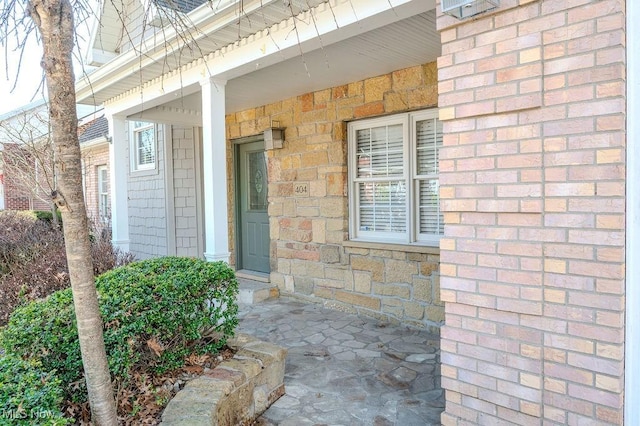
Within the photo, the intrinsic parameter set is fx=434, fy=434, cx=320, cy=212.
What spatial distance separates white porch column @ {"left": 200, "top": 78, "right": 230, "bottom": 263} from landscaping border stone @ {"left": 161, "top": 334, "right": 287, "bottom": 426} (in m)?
1.25

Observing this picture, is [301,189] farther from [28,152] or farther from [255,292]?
[28,152]

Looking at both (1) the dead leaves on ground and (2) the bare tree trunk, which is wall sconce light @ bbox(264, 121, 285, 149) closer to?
(1) the dead leaves on ground

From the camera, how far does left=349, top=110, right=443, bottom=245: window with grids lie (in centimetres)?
457

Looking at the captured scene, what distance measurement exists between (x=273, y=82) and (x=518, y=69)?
3426mm

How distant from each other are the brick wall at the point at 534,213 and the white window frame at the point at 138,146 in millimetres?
6549

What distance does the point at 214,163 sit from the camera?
431cm

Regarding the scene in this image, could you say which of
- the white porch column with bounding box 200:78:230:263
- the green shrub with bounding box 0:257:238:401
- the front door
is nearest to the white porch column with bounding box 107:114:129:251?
the front door

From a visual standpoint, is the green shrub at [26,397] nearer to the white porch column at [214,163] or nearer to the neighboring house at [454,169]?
the neighboring house at [454,169]

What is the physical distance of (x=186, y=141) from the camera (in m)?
7.41

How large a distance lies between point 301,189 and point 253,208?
1.30 meters

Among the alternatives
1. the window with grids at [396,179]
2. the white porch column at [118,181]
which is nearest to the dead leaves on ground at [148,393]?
the window with grids at [396,179]

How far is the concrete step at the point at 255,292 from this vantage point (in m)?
5.77

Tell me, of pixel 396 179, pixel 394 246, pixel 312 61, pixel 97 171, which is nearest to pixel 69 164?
pixel 312 61

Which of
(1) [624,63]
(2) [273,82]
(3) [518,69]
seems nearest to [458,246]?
(3) [518,69]
